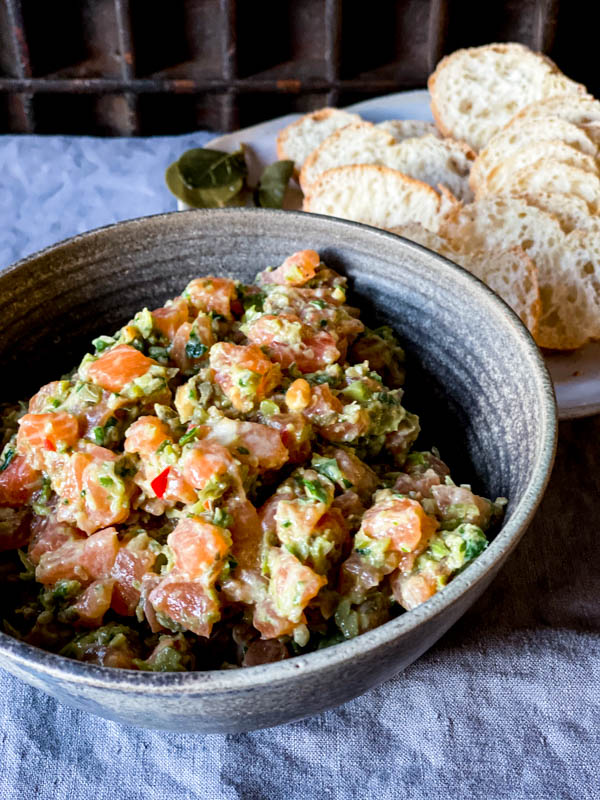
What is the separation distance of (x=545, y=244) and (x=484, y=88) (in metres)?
1.05

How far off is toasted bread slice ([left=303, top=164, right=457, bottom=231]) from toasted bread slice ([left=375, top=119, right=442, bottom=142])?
57cm

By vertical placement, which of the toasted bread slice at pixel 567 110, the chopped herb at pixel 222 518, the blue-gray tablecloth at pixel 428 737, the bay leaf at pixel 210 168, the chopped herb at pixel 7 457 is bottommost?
the blue-gray tablecloth at pixel 428 737

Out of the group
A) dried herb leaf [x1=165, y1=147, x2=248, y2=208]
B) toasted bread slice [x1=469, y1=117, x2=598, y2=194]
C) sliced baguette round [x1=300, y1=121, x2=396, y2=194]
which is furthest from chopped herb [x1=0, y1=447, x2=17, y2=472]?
toasted bread slice [x1=469, y1=117, x2=598, y2=194]

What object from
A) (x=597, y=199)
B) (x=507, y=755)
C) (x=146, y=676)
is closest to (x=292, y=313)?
(x=146, y=676)

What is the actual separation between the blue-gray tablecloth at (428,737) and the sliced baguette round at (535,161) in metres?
1.47

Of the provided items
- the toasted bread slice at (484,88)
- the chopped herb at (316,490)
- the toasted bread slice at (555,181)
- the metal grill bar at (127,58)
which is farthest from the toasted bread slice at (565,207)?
the metal grill bar at (127,58)

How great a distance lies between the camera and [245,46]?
12.9 feet

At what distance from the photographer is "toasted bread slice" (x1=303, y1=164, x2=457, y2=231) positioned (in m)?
2.97

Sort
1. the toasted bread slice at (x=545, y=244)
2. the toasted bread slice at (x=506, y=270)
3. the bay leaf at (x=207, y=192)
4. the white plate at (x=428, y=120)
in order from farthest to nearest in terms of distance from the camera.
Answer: the bay leaf at (x=207, y=192), the toasted bread slice at (x=545, y=244), the toasted bread slice at (x=506, y=270), the white plate at (x=428, y=120)

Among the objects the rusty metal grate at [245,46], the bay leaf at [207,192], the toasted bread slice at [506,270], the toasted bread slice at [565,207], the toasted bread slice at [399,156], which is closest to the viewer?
the toasted bread slice at [506,270]

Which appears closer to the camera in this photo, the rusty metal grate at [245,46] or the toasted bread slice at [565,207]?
the toasted bread slice at [565,207]

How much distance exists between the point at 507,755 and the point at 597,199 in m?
1.92

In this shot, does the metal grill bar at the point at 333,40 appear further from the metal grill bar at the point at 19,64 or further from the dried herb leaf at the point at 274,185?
the metal grill bar at the point at 19,64

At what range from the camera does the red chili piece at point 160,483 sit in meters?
1.60
